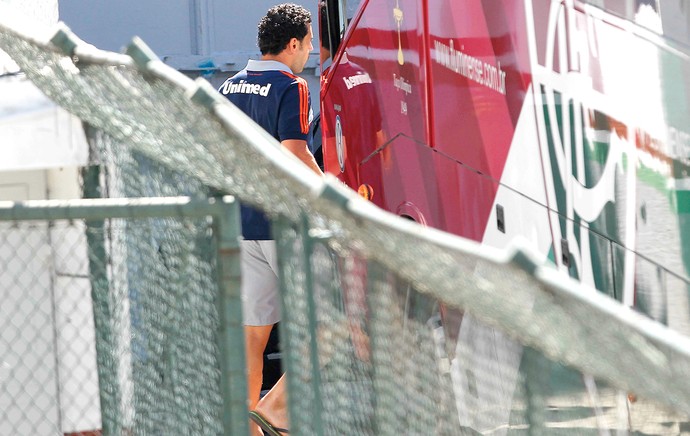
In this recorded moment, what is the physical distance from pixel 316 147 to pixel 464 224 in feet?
13.5

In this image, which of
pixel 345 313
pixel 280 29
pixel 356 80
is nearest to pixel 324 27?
pixel 356 80

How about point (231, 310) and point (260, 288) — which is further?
point (260, 288)

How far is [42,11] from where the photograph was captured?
6.17 metres

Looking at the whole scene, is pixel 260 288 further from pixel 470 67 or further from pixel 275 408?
pixel 470 67

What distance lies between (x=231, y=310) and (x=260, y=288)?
2457mm

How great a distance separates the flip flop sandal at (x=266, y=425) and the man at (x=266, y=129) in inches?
16.2

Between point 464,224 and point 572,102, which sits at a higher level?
point 572,102

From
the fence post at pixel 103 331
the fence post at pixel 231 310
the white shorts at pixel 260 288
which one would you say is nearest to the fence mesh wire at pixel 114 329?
the fence post at pixel 103 331

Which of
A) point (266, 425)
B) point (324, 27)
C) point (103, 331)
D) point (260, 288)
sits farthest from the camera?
point (324, 27)

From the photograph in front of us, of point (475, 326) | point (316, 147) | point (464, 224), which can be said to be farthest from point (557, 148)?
point (316, 147)

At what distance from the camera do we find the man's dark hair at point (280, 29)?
18.9 feet

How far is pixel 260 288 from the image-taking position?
5395 mm

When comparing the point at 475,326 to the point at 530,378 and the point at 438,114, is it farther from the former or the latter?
the point at 438,114

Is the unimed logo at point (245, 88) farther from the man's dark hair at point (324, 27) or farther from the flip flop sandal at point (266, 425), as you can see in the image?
the man's dark hair at point (324, 27)
